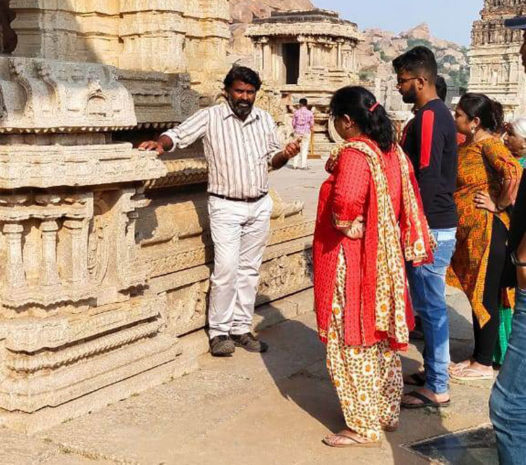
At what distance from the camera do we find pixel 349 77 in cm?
2661

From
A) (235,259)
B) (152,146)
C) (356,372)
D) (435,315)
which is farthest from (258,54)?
(356,372)

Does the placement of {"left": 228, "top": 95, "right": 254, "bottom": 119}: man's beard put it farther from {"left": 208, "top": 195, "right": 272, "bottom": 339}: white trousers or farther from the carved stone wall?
the carved stone wall

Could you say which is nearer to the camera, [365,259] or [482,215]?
[365,259]

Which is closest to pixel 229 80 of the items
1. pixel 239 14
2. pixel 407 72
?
pixel 407 72

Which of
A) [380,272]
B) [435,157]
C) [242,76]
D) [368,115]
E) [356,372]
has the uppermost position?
[242,76]

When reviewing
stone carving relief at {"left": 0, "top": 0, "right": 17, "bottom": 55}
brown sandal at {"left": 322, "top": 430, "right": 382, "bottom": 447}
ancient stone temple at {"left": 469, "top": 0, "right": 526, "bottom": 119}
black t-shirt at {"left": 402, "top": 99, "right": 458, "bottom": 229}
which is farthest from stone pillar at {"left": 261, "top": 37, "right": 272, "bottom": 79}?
brown sandal at {"left": 322, "top": 430, "right": 382, "bottom": 447}

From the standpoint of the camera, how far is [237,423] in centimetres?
349

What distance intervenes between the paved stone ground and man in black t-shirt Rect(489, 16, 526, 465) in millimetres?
924

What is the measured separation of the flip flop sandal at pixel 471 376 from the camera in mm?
4250

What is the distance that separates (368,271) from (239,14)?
2165 inches

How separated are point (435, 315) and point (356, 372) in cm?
74

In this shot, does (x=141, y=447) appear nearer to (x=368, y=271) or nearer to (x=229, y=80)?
(x=368, y=271)

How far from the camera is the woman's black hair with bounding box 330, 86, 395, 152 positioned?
3.28 m

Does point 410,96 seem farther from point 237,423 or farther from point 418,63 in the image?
point 237,423
